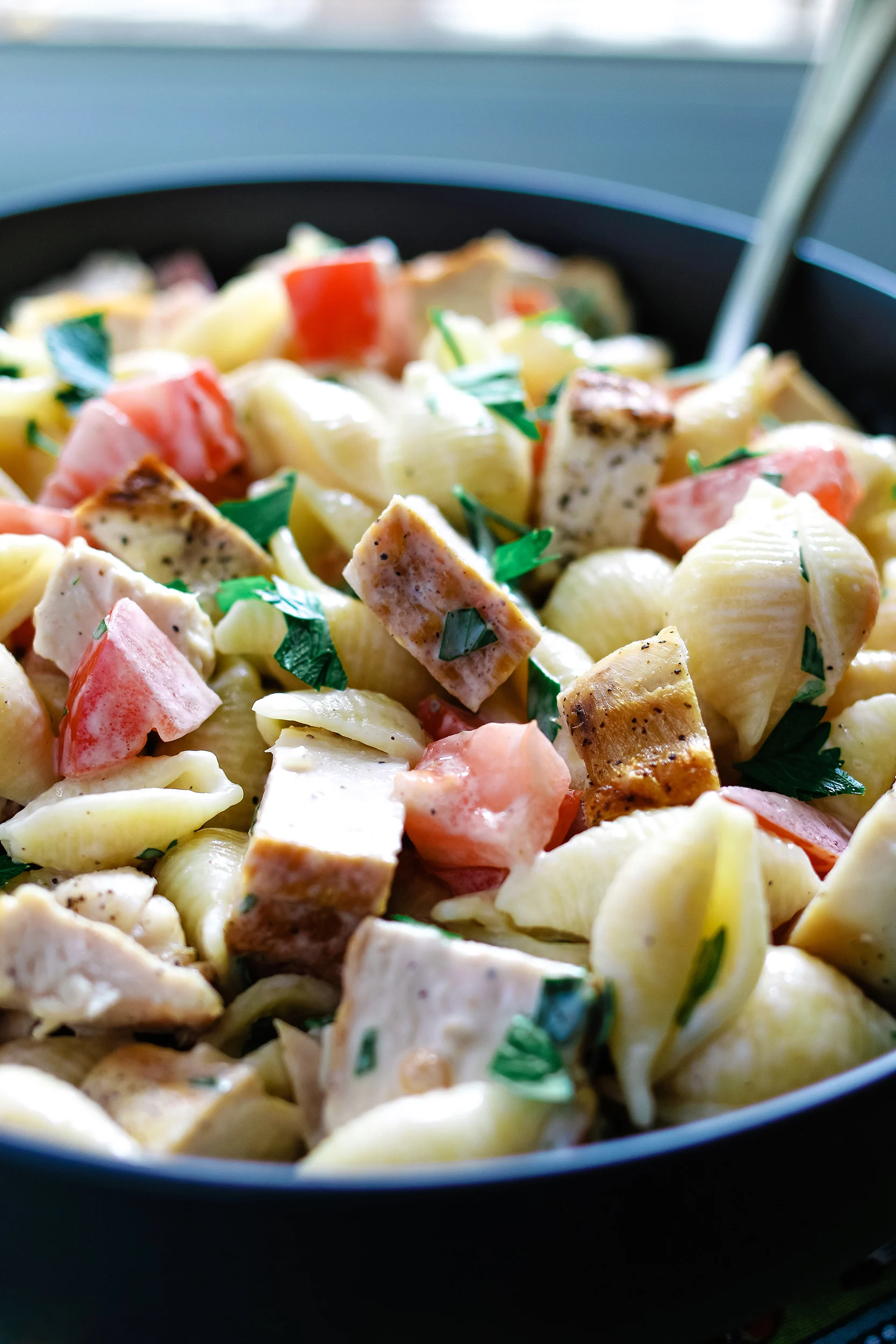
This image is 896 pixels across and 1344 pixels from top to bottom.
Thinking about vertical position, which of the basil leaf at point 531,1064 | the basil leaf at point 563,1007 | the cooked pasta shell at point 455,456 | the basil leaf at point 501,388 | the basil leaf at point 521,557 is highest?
the basil leaf at point 501,388

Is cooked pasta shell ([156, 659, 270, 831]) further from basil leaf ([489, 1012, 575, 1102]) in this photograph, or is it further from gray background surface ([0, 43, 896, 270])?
gray background surface ([0, 43, 896, 270])

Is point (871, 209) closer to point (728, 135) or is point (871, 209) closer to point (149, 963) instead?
point (728, 135)

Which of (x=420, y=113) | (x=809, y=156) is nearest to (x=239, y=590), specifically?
(x=809, y=156)

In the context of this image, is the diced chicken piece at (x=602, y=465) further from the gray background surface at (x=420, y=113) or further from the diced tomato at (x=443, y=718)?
the gray background surface at (x=420, y=113)

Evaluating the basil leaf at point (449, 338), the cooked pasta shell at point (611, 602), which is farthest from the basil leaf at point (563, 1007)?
the basil leaf at point (449, 338)

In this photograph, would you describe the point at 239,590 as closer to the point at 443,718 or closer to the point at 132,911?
the point at 443,718

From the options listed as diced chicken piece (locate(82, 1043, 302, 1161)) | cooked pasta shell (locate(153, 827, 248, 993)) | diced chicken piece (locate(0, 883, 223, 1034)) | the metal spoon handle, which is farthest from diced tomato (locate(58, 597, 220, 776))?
the metal spoon handle
